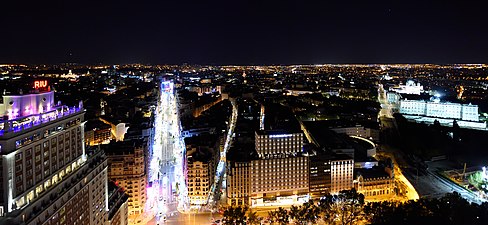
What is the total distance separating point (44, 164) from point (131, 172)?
22.3ft

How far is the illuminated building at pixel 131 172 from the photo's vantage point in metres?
13.2

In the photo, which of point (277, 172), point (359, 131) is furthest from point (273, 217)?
point (359, 131)

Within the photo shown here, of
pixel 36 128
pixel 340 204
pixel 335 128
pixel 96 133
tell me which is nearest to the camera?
pixel 36 128

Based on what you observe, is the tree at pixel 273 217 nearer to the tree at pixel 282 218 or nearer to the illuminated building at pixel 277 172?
the tree at pixel 282 218

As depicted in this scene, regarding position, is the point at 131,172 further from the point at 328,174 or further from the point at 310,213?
the point at 328,174

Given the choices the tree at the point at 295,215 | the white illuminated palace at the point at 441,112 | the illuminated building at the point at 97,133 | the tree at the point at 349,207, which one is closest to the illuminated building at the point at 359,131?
the white illuminated palace at the point at 441,112

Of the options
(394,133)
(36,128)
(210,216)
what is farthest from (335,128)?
(36,128)

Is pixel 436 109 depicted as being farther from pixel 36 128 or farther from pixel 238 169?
pixel 36 128

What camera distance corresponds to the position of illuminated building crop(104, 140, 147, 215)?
13.2 metres

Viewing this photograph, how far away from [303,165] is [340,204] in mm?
2390

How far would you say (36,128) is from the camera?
6.55 meters

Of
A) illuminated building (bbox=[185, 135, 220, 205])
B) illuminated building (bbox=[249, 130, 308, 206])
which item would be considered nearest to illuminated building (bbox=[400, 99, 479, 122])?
illuminated building (bbox=[249, 130, 308, 206])

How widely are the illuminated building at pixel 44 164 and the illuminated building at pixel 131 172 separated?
4357mm

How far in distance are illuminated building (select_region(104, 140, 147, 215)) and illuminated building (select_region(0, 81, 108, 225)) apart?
14.3 ft
